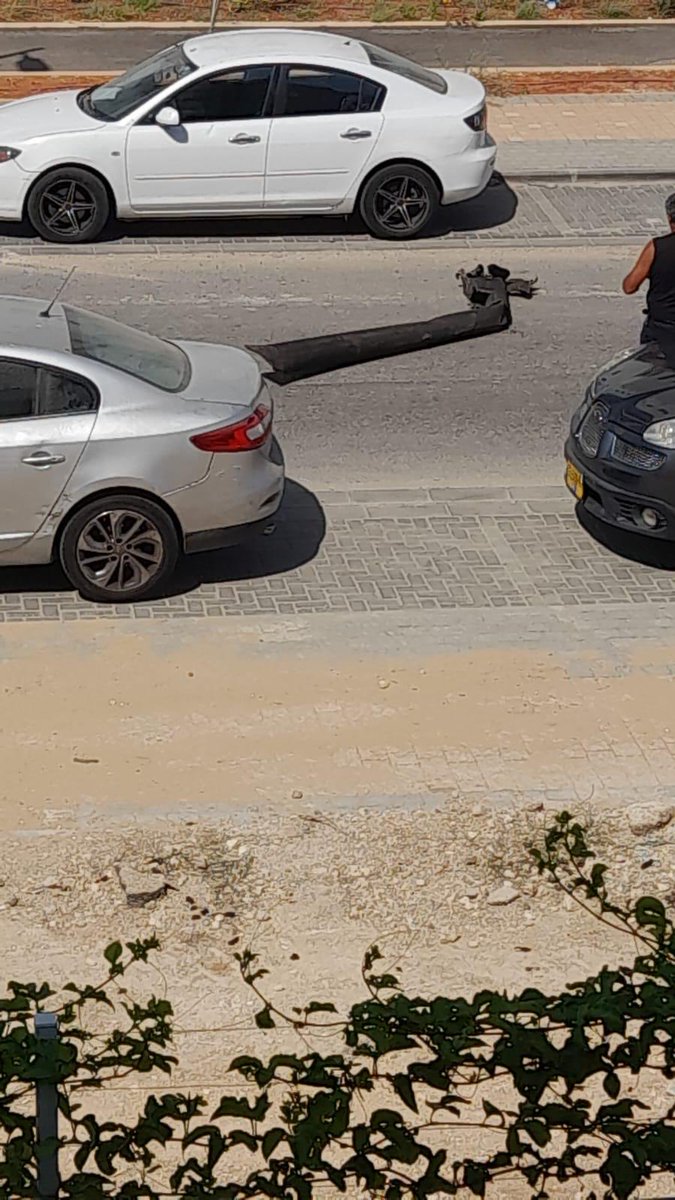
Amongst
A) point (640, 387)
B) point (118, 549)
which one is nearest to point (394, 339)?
point (640, 387)

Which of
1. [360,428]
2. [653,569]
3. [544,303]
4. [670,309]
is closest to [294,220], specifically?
[544,303]

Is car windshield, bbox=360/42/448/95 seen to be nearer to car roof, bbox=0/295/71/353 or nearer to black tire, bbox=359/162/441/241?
black tire, bbox=359/162/441/241

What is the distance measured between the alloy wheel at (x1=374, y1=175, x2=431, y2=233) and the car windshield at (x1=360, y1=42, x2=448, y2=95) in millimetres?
1012

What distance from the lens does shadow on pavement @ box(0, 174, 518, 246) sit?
1684 centimetres

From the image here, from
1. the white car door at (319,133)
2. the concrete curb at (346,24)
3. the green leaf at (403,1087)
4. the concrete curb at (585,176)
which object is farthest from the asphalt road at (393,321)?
the green leaf at (403,1087)

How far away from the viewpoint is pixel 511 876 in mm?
7664

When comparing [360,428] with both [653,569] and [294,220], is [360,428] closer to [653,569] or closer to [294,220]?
[653,569]

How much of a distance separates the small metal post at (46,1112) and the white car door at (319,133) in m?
13.7

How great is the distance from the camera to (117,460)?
32.2 ft

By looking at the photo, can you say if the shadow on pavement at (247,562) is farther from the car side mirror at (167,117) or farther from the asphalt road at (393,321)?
the car side mirror at (167,117)

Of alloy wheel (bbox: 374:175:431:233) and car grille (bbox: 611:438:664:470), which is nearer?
car grille (bbox: 611:438:664:470)

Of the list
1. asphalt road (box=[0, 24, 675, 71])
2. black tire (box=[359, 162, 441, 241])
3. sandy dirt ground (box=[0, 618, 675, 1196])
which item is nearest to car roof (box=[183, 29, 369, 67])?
black tire (box=[359, 162, 441, 241])

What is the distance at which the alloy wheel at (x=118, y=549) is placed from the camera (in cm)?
998

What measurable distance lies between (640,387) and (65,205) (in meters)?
7.03
